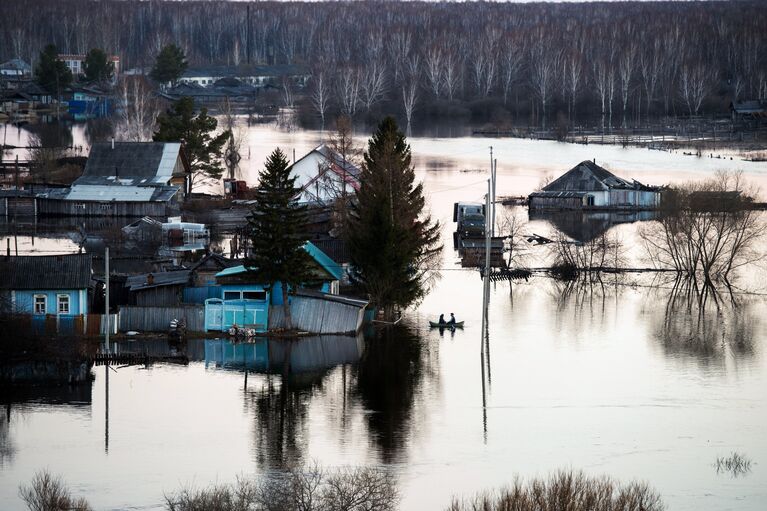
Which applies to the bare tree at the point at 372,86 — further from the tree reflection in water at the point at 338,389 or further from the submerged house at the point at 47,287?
the submerged house at the point at 47,287

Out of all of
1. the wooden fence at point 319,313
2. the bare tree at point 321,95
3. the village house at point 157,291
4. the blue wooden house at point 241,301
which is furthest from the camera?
the bare tree at point 321,95

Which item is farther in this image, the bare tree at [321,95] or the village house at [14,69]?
the village house at [14,69]

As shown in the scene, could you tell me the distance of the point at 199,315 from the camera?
21594 mm

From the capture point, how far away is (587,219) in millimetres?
36531

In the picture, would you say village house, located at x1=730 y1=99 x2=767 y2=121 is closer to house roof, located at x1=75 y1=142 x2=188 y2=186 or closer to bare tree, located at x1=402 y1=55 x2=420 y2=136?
bare tree, located at x1=402 y1=55 x2=420 y2=136

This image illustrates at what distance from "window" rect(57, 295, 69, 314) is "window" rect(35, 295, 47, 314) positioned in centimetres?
21

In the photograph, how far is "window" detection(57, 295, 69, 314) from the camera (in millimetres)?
21125

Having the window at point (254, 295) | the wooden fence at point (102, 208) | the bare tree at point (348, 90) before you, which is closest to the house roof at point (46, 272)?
the window at point (254, 295)

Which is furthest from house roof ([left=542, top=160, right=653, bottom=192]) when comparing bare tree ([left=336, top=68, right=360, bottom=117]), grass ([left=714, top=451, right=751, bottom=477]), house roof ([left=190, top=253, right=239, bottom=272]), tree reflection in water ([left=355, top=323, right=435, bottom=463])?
bare tree ([left=336, top=68, right=360, bottom=117])

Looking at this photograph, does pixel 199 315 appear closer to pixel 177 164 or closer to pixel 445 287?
pixel 445 287

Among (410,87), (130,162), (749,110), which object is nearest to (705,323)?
(130,162)

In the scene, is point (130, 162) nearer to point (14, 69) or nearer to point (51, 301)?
point (51, 301)

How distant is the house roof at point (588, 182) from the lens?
3872cm

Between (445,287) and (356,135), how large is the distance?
28872 mm
